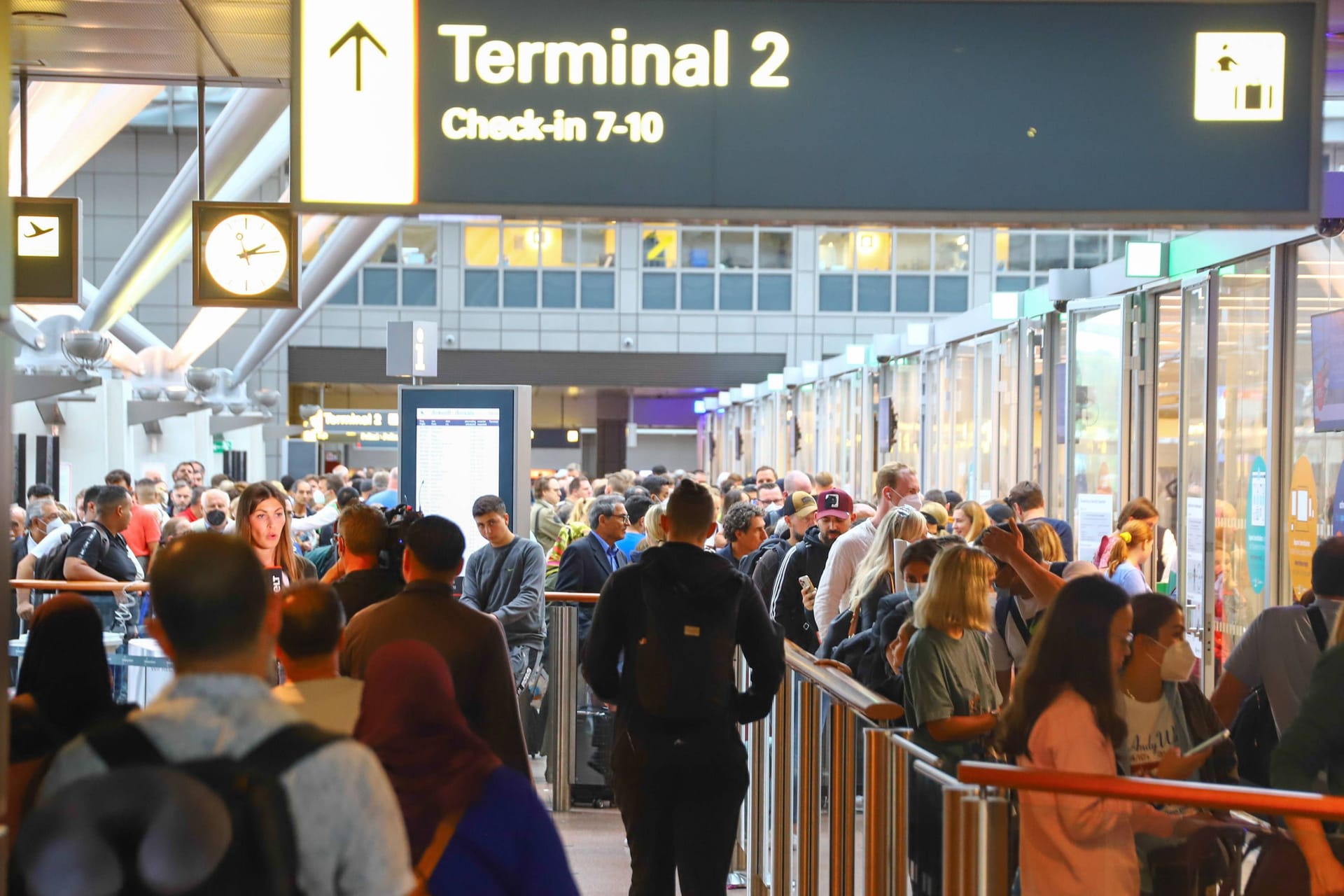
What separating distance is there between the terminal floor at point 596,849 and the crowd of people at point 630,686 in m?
0.77

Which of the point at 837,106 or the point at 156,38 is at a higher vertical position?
the point at 156,38

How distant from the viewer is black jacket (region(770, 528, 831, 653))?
8.23 meters

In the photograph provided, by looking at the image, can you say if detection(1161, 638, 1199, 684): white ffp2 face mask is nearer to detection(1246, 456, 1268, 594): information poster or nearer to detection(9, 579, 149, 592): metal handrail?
detection(1246, 456, 1268, 594): information poster

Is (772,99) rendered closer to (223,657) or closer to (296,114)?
(296,114)

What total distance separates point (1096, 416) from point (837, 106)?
26.0 ft

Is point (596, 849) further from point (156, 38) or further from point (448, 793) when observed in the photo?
point (448, 793)

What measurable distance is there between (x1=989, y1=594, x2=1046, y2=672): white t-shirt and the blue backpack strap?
496cm

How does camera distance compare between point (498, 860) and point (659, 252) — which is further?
point (659, 252)

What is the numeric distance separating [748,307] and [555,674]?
2883 centimetres

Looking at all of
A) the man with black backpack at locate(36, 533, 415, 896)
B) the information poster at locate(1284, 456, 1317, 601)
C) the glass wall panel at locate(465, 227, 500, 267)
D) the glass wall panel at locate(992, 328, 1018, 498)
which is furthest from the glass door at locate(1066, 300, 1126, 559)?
the glass wall panel at locate(465, 227, 500, 267)

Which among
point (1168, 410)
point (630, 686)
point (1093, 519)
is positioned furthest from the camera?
point (1093, 519)

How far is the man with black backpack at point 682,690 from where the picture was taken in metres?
4.68

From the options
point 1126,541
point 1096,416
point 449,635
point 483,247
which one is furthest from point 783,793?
point 483,247

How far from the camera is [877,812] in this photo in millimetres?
4504
